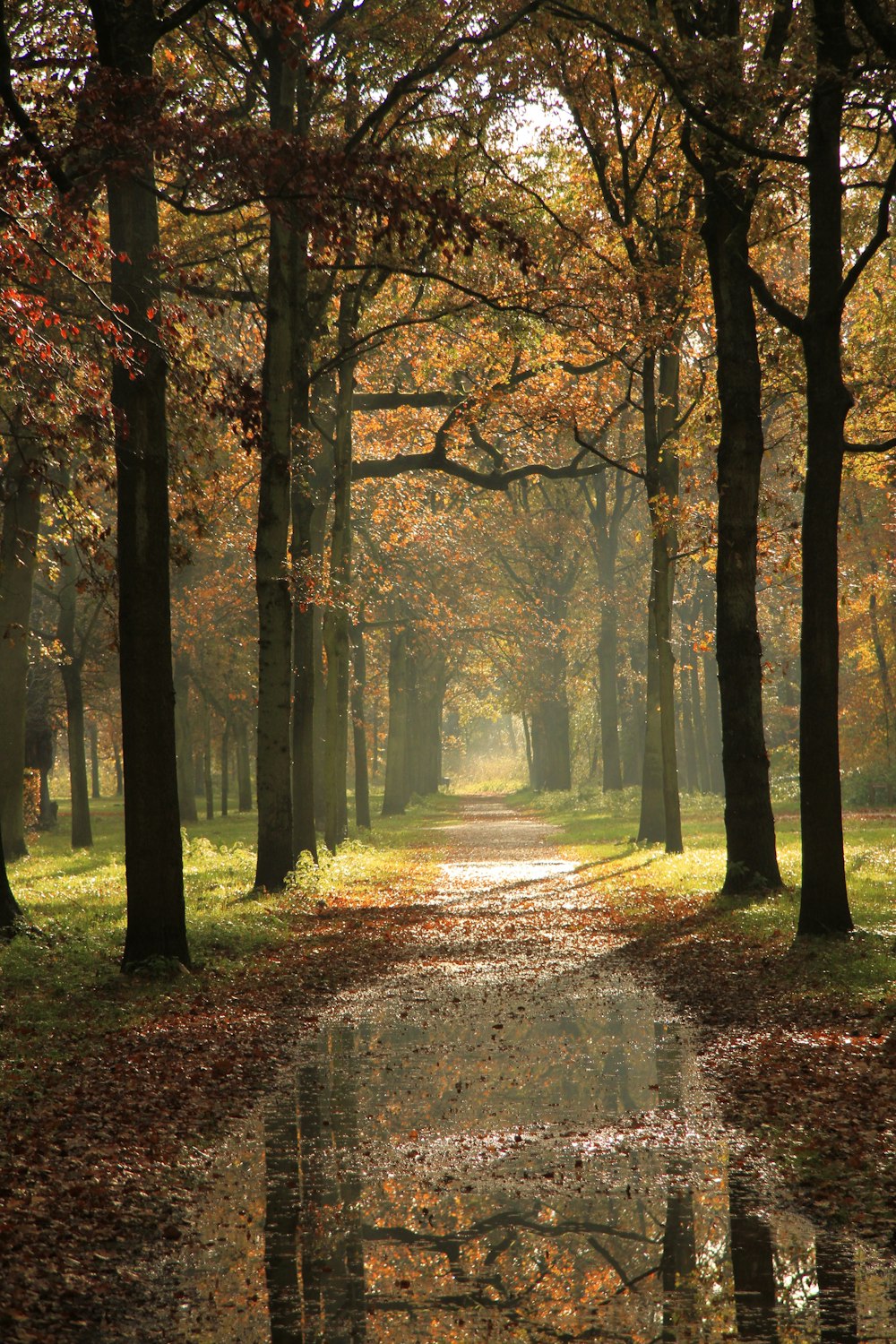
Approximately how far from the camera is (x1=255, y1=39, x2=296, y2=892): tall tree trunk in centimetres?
1745

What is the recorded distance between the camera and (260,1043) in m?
9.02

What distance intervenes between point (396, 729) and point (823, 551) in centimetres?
2906

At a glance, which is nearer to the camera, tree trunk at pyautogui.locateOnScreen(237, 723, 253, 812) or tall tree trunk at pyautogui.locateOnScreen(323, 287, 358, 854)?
tall tree trunk at pyautogui.locateOnScreen(323, 287, 358, 854)

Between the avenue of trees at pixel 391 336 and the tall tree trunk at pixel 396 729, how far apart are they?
7.48 feet

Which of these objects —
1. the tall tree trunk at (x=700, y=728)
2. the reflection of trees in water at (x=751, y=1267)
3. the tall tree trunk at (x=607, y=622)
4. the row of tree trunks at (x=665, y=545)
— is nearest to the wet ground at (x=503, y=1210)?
the reflection of trees in water at (x=751, y=1267)

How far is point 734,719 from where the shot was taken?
52.1 feet

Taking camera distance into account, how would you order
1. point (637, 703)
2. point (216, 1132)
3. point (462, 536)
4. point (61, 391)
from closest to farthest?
point (216, 1132) → point (61, 391) → point (462, 536) → point (637, 703)

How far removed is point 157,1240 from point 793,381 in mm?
14895

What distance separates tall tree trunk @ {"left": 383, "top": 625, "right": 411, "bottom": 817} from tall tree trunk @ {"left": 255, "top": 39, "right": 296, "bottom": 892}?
67.6 ft

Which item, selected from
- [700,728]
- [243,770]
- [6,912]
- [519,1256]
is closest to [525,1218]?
[519,1256]

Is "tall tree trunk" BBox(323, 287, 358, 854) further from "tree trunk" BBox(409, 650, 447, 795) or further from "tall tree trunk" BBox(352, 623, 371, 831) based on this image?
"tree trunk" BBox(409, 650, 447, 795)

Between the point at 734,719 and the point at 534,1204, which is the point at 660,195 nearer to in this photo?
the point at 734,719

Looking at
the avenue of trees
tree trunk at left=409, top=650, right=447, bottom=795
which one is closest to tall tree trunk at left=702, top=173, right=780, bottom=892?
the avenue of trees

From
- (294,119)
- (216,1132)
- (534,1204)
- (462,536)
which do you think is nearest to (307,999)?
(216,1132)
